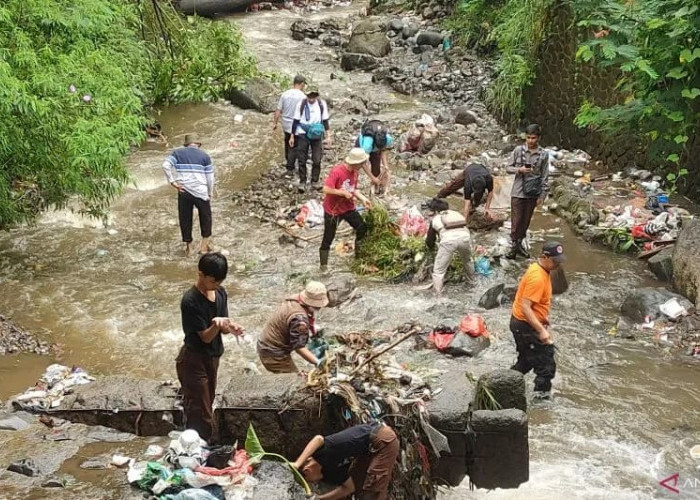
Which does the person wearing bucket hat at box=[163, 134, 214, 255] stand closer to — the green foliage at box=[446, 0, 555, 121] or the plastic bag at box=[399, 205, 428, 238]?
the plastic bag at box=[399, 205, 428, 238]

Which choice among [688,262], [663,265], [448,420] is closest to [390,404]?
[448,420]

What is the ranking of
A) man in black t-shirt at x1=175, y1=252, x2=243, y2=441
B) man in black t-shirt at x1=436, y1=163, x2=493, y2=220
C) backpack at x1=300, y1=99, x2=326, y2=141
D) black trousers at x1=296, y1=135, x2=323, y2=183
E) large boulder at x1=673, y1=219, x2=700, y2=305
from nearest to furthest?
man in black t-shirt at x1=175, y1=252, x2=243, y2=441
large boulder at x1=673, y1=219, x2=700, y2=305
man in black t-shirt at x1=436, y1=163, x2=493, y2=220
backpack at x1=300, y1=99, x2=326, y2=141
black trousers at x1=296, y1=135, x2=323, y2=183

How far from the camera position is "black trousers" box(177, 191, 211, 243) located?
9688 millimetres

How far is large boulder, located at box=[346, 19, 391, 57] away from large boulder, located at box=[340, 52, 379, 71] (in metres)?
0.37

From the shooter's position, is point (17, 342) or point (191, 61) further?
point (191, 61)

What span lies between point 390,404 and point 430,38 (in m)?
14.5

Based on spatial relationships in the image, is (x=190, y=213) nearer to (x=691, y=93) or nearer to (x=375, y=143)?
(x=375, y=143)

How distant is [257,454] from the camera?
5.10 meters

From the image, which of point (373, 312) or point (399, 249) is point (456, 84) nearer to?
point (399, 249)

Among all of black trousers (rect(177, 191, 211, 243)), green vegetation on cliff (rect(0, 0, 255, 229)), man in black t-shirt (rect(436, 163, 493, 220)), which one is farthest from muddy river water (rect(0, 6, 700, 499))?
man in black t-shirt (rect(436, 163, 493, 220))

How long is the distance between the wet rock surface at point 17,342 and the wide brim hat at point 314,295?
3234 mm

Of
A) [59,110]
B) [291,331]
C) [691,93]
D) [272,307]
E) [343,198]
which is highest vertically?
[691,93]

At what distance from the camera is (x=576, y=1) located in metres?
12.0

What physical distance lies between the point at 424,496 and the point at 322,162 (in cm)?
830
